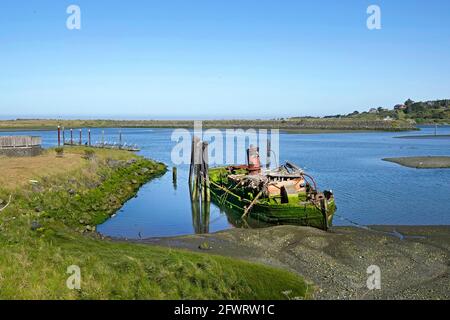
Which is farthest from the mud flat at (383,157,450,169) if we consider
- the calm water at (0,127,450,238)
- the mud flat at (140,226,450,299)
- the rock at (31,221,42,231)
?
the rock at (31,221,42,231)

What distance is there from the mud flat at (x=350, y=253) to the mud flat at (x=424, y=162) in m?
31.6

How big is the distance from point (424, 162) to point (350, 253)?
43.2 m

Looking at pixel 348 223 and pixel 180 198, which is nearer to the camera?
pixel 348 223

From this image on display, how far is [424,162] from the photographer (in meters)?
59.3

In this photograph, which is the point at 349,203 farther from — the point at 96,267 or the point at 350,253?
the point at 96,267

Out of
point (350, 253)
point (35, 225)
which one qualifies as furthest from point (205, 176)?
point (350, 253)

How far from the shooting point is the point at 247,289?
15.2 metres

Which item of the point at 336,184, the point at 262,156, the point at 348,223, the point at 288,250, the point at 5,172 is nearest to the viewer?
the point at 288,250

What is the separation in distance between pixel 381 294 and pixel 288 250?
6020 mm

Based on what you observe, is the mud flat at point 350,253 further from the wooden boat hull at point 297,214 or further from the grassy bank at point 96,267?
the grassy bank at point 96,267

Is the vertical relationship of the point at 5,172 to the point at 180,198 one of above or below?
above

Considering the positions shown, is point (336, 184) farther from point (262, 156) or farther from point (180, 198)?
point (262, 156)
